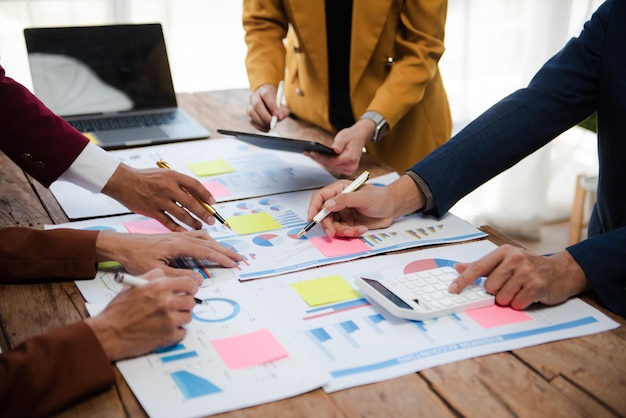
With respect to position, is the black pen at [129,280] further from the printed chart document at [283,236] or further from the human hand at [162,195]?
the human hand at [162,195]

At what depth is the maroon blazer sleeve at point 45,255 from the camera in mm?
1105

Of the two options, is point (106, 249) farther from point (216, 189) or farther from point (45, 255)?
point (216, 189)

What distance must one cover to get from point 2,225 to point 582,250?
107 cm

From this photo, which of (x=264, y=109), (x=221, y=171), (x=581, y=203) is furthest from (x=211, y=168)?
(x=581, y=203)

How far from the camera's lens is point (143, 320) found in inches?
36.4

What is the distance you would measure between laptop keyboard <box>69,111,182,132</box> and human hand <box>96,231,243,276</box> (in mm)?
747

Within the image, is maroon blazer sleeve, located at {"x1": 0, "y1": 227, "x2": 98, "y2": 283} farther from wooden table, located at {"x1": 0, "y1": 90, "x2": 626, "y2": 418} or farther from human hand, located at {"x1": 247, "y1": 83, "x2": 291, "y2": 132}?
human hand, located at {"x1": 247, "y1": 83, "x2": 291, "y2": 132}

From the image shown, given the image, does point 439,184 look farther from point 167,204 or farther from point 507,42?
point 507,42

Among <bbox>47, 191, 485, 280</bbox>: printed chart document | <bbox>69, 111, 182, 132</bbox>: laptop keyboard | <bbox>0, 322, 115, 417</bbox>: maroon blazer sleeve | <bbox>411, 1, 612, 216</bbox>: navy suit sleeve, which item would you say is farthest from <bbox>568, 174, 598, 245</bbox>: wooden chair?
<bbox>0, 322, 115, 417</bbox>: maroon blazer sleeve

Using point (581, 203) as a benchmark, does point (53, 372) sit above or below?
above

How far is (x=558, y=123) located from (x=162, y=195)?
32.3 inches

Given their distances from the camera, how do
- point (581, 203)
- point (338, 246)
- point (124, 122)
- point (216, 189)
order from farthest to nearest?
point (581, 203) < point (124, 122) < point (216, 189) < point (338, 246)

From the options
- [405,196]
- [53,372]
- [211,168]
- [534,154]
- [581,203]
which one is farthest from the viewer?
[534,154]

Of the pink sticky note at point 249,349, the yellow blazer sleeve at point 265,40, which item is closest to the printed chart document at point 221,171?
the yellow blazer sleeve at point 265,40
